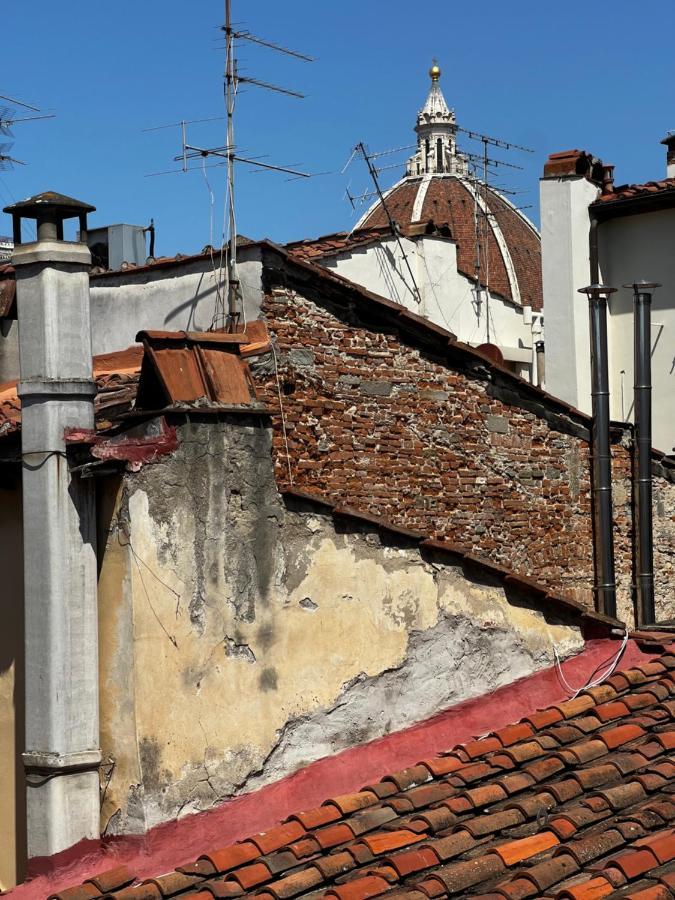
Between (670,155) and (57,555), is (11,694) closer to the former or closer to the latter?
(57,555)

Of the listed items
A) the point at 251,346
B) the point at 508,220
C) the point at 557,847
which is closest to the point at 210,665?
the point at 557,847

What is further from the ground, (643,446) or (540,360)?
(540,360)

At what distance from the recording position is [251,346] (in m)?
9.20

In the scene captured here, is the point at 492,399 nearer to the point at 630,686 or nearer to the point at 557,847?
the point at 630,686

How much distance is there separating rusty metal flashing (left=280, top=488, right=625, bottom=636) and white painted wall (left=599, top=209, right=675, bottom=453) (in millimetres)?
9419

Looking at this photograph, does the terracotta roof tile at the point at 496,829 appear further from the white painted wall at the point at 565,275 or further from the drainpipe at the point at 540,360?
the drainpipe at the point at 540,360

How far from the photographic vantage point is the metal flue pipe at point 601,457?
12016mm

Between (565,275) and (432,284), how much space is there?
202cm

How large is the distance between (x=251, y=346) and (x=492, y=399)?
2.78 meters

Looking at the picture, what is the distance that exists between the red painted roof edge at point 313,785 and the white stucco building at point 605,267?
9.33m

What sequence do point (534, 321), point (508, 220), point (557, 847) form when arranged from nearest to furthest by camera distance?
1. point (557, 847)
2. point (534, 321)
3. point (508, 220)

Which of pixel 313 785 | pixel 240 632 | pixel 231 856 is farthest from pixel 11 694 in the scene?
pixel 313 785

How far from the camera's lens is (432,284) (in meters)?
19.3

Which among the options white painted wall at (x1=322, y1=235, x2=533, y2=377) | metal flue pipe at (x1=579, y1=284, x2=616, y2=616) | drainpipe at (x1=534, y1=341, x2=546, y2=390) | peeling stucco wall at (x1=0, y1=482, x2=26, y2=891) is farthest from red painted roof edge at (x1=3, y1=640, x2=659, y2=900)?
drainpipe at (x1=534, y1=341, x2=546, y2=390)
